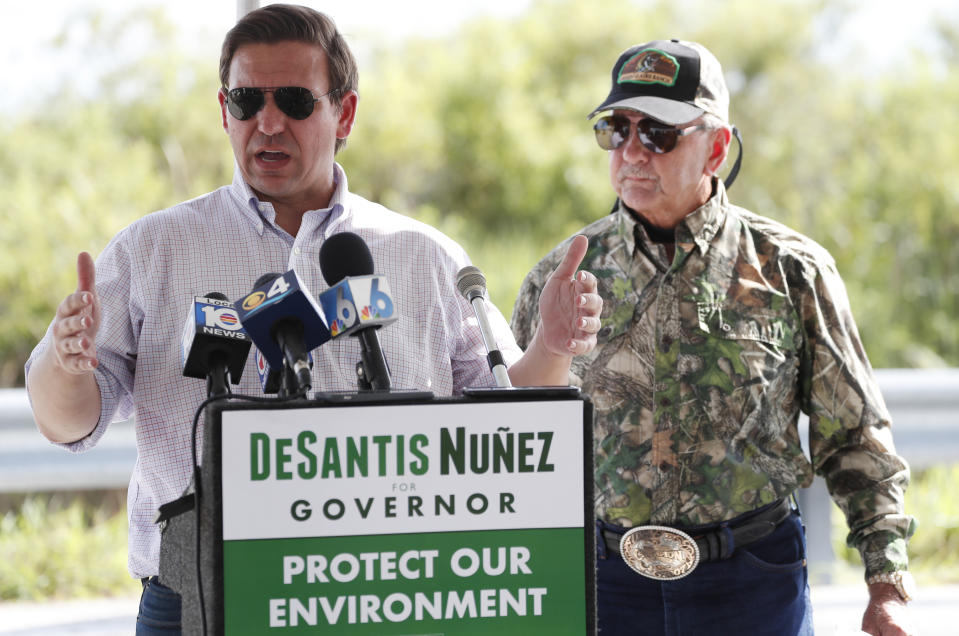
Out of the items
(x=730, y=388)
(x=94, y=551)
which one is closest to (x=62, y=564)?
(x=94, y=551)

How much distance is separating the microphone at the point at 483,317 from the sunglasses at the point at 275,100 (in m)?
0.58

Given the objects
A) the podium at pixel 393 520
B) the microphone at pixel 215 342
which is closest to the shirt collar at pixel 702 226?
the podium at pixel 393 520

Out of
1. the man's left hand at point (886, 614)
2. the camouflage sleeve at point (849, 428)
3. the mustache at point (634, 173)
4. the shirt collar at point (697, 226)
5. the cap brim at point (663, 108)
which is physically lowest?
the man's left hand at point (886, 614)

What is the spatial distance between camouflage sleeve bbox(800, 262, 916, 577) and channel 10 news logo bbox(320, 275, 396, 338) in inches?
60.7

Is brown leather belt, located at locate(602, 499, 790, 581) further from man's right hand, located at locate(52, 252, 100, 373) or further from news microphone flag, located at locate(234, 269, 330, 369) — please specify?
→ man's right hand, located at locate(52, 252, 100, 373)

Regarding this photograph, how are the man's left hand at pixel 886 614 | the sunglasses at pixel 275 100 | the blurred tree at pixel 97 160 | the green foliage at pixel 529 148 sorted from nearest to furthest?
1. the sunglasses at pixel 275 100
2. the man's left hand at pixel 886 614
3. the blurred tree at pixel 97 160
4. the green foliage at pixel 529 148

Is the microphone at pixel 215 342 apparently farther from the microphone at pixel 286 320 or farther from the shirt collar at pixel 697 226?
the shirt collar at pixel 697 226

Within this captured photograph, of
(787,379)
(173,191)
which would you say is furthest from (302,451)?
(173,191)

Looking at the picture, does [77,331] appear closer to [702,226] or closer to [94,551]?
[702,226]

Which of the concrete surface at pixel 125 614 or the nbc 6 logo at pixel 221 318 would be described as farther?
the concrete surface at pixel 125 614

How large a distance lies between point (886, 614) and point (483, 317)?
4.59ft

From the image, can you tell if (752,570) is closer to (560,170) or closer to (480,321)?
(480,321)

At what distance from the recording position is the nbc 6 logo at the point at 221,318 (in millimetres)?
2000

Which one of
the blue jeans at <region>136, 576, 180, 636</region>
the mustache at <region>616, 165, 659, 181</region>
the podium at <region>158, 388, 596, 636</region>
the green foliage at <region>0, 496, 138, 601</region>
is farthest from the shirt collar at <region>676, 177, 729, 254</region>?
the green foliage at <region>0, 496, 138, 601</region>
